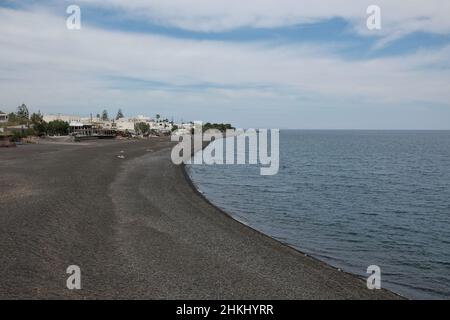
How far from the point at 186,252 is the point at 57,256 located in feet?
11.6

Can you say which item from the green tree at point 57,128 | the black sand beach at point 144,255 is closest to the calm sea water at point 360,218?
the black sand beach at point 144,255

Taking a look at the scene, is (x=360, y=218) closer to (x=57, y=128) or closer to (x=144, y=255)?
(x=144, y=255)

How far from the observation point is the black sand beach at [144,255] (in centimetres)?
988

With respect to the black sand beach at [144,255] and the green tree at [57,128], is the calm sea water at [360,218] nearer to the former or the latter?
the black sand beach at [144,255]

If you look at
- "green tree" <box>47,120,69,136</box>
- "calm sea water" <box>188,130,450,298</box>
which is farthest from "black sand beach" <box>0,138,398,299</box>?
"green tree" <box>47,120,69,136</box>

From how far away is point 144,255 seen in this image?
40.9 ft

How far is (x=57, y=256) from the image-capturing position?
1182 cm

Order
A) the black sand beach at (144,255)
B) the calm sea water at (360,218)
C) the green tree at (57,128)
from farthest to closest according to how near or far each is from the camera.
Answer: the green tree at (57,128)
the calm sea water at (360,218)
the black sand beach at (144,255)

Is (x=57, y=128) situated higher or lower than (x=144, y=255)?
higher

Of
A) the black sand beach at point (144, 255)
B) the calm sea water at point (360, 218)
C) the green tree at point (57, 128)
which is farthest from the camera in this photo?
the green tree at point (57, 128)

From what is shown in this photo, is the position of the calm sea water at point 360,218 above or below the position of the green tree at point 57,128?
below

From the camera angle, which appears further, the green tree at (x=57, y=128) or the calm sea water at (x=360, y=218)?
the green tree at (x=57, y=128)

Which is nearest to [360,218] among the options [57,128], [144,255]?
[144,255]
